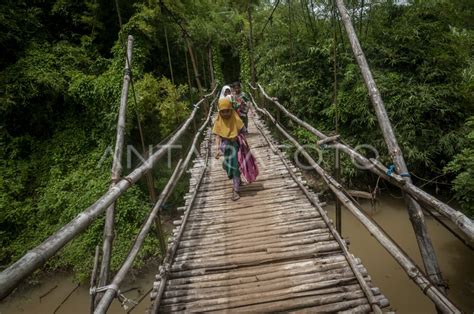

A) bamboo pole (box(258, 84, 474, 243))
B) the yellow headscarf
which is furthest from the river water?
bamboo pole (box(258, 84, 474, 243))

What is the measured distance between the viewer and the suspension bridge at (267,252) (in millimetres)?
1386

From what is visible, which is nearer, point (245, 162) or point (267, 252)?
point (267, 252)

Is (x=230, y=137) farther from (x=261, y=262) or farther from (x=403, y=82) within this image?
(x=403, y=82)

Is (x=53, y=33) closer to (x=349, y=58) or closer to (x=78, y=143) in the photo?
(x=78, y=143)

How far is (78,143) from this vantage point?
6.75 meters

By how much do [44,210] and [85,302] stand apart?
6.53 ft

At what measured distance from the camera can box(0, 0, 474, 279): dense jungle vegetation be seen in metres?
5.19

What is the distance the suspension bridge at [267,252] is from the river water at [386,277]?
2411 mm

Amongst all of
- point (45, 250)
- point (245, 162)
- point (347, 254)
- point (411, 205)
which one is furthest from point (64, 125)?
point (411, 205)

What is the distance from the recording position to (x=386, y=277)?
451cm

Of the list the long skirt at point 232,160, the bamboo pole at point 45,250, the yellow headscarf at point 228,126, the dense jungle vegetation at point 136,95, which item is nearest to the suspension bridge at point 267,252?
the bamboo pole at point 45,250

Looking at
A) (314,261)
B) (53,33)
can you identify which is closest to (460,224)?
(314,261)

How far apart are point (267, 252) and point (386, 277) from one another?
311 cm

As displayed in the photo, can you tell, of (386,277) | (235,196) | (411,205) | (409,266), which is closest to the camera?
(409,266)
